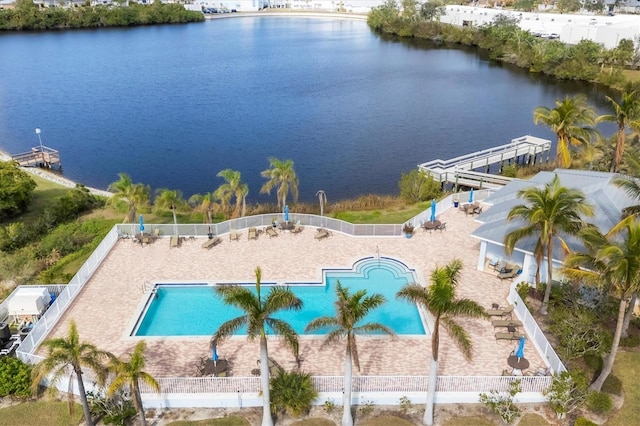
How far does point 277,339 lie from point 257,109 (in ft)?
179

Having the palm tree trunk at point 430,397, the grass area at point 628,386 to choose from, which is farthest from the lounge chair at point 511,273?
the palm tree trunk at point 430,397

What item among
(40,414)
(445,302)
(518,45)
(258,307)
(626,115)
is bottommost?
(40,414)

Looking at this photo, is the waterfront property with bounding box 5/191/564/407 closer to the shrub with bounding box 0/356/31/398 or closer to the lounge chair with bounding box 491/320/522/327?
the lounge chair with bounding box 491/320/522/327

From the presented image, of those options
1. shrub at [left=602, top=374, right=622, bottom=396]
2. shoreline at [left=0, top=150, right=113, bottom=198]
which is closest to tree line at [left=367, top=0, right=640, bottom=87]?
shrub at [left=602, top=374, right=622, bottom=396]

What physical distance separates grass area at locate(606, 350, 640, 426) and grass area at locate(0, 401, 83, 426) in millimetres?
19891

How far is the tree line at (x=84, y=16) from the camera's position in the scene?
148 m

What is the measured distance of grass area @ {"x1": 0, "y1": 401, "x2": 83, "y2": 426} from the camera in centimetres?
1943

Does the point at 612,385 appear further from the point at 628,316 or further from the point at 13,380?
the point at 13,380

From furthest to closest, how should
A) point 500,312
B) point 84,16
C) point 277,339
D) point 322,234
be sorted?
point 84,16 → point 322,234 → point 500,312 → point 277,339

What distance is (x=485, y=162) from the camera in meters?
50.1

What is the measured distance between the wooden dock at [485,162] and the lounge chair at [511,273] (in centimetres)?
1588

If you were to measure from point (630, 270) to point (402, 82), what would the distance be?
74.9 meters

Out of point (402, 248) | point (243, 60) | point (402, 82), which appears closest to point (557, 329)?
point (402, 248)

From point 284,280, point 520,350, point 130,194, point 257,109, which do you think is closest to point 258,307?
point 520,350
